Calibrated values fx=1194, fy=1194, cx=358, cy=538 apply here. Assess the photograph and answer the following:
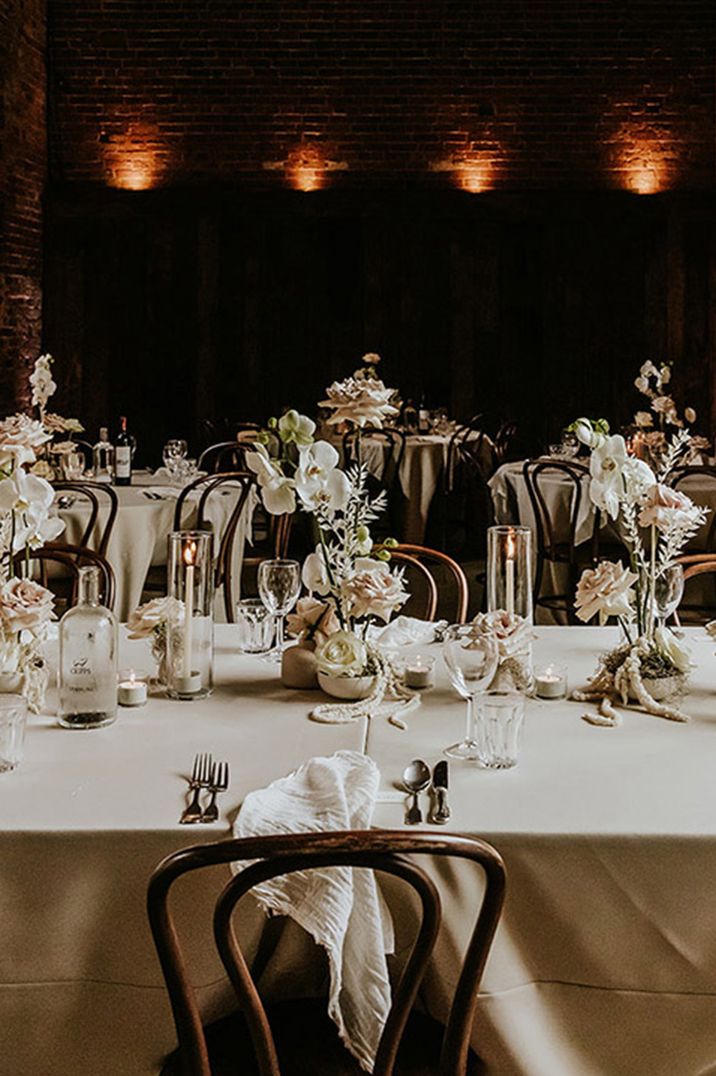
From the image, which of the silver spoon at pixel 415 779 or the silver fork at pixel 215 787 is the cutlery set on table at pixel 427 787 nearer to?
the silver spoon at pixel 415 779

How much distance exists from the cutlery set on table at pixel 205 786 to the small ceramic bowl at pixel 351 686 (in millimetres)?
395

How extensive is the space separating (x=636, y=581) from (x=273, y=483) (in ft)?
2.46

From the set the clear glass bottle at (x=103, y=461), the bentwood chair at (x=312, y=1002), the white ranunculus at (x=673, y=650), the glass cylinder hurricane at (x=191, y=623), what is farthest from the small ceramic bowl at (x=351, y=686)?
the clear glass bottle at (x=103, y=461)

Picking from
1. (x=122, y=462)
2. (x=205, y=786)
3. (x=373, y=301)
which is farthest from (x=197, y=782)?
(x=373, y=301)

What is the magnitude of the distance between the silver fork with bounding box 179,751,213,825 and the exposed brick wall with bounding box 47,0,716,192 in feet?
26.4

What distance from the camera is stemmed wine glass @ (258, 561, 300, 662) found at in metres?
2.61

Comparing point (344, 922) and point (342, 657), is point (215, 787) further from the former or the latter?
point (342, 657)

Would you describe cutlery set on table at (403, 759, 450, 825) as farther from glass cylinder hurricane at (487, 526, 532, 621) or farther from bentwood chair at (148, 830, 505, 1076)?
glass cylinder hurricane at (487, 526, 532, 621)

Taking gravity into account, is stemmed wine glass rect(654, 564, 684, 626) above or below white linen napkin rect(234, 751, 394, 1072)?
Answer: above

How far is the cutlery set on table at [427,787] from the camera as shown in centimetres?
171

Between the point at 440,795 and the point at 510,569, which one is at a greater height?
the point at 510,569

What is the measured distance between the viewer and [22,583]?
2.21 m

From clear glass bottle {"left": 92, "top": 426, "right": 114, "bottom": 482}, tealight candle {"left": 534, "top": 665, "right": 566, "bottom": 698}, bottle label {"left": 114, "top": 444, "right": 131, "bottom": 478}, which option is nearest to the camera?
tealight candle {"left": 534, "top": 665, "right": 566, "bottom": 698}

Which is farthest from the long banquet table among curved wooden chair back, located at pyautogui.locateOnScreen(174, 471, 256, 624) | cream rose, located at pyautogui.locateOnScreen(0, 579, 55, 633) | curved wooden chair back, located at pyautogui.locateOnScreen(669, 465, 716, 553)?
curved wooden chair back, located at pyautogui.locateOnScreen(669, 465, 716, 553)
